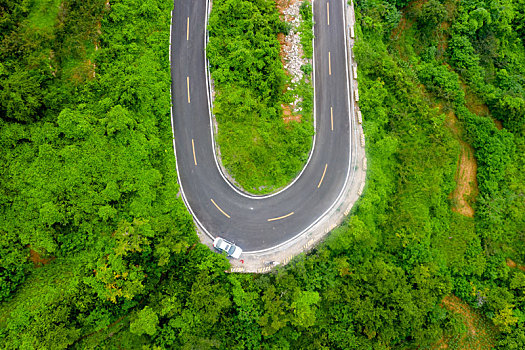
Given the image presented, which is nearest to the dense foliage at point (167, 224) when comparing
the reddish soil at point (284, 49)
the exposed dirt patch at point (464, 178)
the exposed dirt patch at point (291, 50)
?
the exposed dirt patch at point (464, 178)

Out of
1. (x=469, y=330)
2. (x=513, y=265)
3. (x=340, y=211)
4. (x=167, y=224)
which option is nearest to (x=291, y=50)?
(x=340, y=211)

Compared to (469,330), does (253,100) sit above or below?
above

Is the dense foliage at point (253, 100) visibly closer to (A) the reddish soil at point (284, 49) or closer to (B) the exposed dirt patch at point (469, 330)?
(A) the reddish soil at point (284, 49)

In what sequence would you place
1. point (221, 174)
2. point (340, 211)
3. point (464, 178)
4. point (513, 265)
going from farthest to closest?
point (464, 178) < point (513, 265) < point (340, 211) < point (221, 174)

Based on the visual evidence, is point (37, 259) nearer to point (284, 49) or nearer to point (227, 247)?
point (227, 247)

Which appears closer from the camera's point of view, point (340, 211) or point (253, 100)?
point (253, 100)

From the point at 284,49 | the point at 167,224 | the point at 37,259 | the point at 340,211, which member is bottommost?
the point at 37,259

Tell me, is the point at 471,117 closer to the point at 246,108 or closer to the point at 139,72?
the point at 246,108
